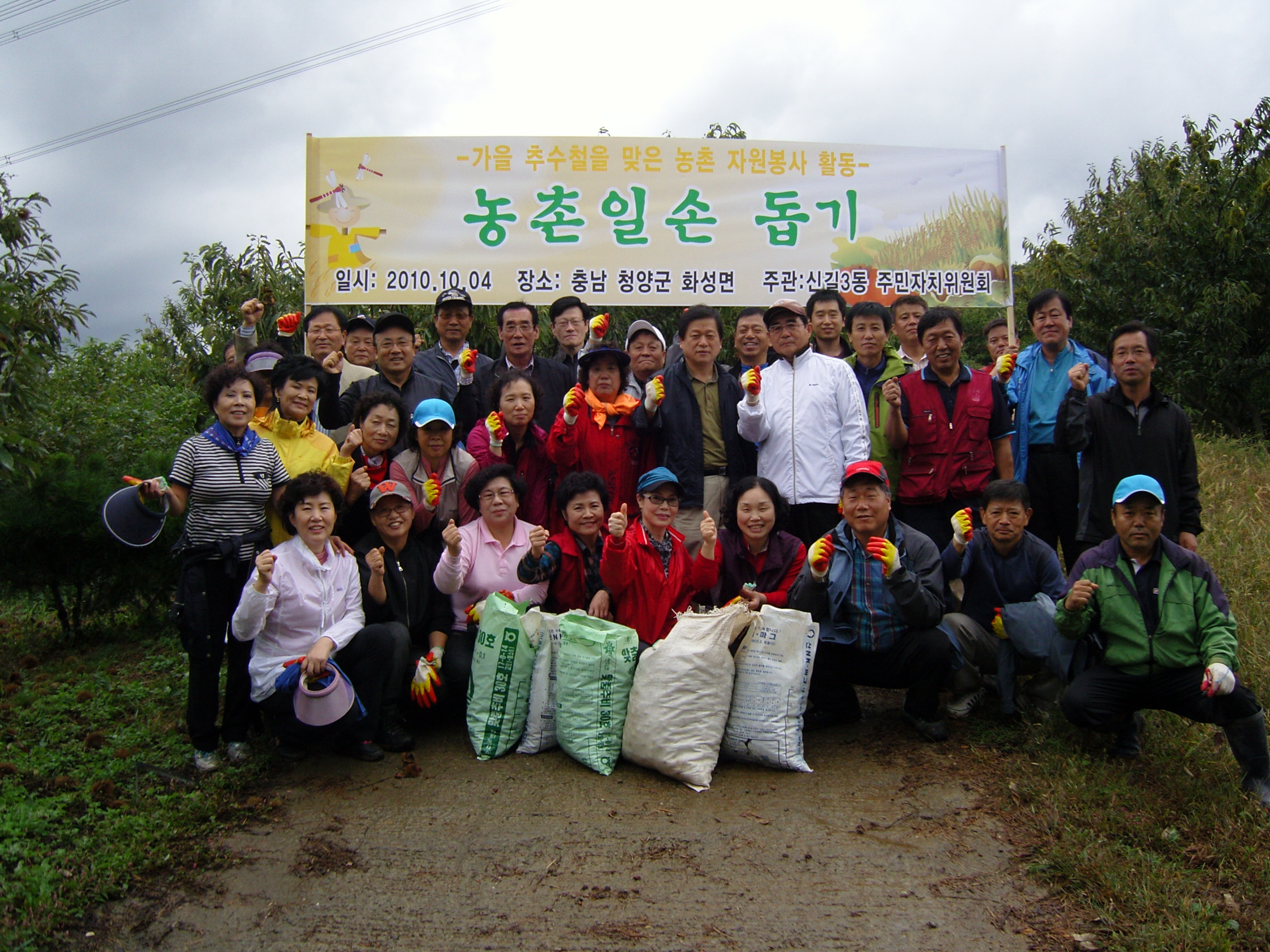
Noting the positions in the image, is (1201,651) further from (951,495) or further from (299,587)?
(299,587)

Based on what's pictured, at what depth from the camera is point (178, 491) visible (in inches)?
153

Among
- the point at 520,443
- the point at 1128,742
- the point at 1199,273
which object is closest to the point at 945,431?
the point at 1128,742

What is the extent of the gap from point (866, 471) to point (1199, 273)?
7734 millimetres

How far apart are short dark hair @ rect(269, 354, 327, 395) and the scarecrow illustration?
2.02 meters

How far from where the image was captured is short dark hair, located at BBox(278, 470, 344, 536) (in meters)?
4.00

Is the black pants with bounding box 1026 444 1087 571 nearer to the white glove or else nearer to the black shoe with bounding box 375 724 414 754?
the white glove

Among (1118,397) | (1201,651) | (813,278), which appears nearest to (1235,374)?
(813,278)

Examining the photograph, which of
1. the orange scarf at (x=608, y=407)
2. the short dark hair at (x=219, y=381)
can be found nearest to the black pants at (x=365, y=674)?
the short dark hair at (x=219, y=381)

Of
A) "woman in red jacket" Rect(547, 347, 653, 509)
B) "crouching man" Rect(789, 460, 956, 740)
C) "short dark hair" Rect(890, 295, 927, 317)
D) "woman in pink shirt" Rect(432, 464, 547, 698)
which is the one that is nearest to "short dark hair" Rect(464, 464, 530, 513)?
"woman in pink shirt" Rect(432, 464, 547, 698)

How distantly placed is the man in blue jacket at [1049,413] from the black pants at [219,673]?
13.2ft

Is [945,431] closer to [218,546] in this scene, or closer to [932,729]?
[932,729]

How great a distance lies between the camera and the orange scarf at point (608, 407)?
4.69m

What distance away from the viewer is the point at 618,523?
3.93m

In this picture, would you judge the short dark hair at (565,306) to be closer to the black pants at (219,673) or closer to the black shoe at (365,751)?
the black pants at (219,673)
